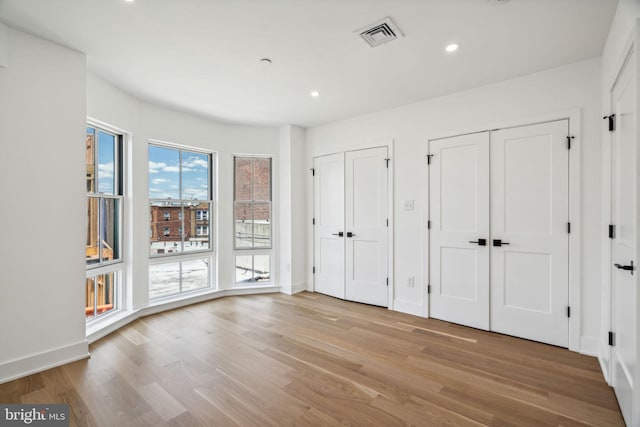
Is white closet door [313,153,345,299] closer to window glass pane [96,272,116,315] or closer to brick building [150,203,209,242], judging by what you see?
brick building [150,203,209,242]

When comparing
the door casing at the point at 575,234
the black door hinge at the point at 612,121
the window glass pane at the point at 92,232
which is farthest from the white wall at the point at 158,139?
the black door hinge at the point at 612,121

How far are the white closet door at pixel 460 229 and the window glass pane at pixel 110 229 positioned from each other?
3.85 m

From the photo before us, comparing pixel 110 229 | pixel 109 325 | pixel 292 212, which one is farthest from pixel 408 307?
pixel 110 229

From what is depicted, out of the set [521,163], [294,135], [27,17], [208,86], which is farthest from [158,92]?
[521,163]

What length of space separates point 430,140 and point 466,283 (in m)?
1.78

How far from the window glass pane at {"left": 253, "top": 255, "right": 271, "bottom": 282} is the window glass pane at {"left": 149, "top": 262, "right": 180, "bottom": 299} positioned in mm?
1182

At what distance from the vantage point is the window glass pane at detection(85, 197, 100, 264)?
3.06 meters

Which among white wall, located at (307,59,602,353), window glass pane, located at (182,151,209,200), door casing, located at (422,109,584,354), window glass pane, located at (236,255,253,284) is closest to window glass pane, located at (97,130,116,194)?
window glass pane, located at (182,151,209,200)

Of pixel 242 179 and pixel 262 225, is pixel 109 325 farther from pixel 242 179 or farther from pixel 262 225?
pixel 242 179

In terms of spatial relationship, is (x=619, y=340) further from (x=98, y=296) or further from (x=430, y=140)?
(x=98, y=296)

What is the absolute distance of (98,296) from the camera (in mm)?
3225

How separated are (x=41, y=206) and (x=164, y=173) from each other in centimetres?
171

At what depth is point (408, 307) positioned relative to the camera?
12.4 ft

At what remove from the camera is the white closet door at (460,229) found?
3217 mm
